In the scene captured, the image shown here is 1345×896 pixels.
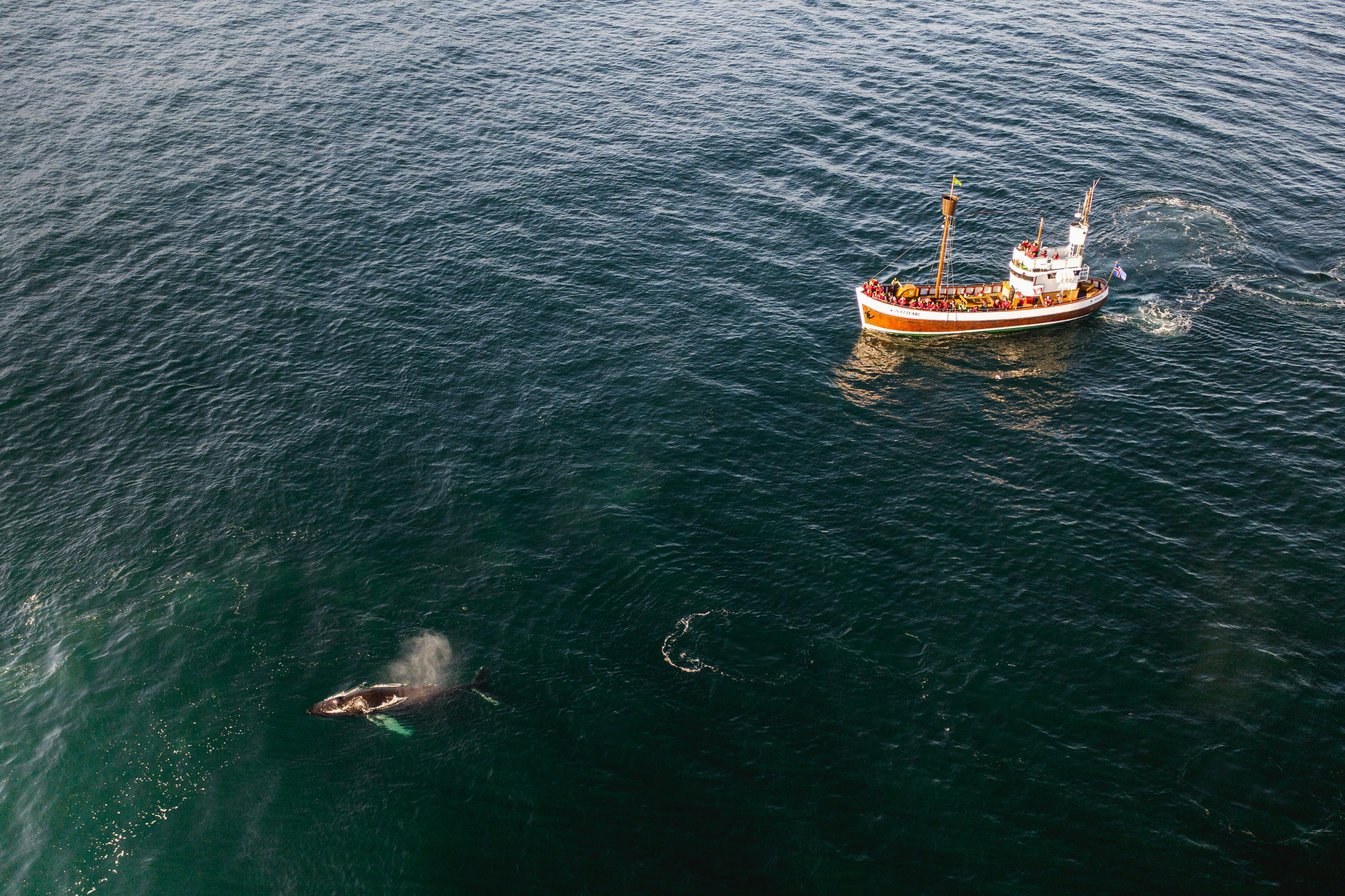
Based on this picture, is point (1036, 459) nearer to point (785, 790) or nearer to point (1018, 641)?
point (1018, 641)

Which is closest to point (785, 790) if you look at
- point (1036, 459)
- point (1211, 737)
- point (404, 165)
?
point (1211, 737)

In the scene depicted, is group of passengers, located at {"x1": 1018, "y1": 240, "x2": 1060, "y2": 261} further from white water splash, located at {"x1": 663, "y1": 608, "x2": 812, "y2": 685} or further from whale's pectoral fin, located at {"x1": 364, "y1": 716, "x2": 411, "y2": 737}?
whale's pectoral fin, located at {"x1": 364, "y1": 716, "x2": 411, "y2": 737}

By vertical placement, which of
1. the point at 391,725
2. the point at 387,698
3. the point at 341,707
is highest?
the point at 387,698

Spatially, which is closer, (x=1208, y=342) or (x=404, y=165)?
(x=1208, y=342)

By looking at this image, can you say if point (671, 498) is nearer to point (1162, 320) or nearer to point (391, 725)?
point (391, 725)

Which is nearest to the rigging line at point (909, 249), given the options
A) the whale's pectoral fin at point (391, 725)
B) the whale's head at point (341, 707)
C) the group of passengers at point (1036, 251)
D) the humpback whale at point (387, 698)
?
the group of passengers at point (1036, 251)

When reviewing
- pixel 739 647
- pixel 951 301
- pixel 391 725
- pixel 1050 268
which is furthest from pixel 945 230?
pixel 391 725

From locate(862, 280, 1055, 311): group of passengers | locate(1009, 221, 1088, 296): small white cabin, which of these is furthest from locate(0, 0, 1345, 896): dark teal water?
locate(1009, 221, 1088, 296): small white cabin
